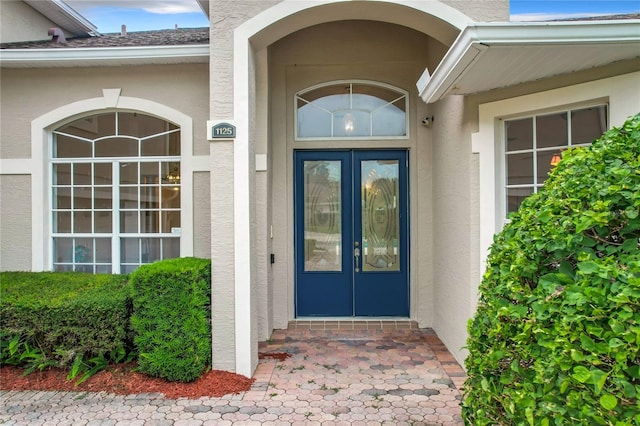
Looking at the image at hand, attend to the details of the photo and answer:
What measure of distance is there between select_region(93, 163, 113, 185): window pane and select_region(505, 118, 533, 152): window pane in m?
5.14

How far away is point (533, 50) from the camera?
3170 mm

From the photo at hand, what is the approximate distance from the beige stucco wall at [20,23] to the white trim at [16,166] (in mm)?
2166

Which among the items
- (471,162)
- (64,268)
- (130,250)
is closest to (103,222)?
(130,250)

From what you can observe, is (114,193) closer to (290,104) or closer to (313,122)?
(290,104)

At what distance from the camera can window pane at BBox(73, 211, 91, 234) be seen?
228 inches

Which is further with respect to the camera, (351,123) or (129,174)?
(351,123)

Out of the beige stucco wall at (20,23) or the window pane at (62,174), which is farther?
the beige stucco wall at (20,23)

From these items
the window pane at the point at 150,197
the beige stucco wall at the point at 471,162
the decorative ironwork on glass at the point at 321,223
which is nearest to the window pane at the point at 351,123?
the decorative ironwork on glass at the point at 321,223

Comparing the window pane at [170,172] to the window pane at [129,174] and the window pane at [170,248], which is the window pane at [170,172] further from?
the window pane at [170,248]

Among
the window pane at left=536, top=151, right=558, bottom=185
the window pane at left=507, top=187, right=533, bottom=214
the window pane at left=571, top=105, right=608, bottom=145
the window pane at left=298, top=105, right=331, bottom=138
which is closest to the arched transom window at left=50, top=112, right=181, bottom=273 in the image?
the window pane at left=298, top=105, right=331, bottom=138

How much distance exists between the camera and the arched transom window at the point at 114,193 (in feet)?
18.5

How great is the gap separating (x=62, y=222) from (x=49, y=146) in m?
1.08

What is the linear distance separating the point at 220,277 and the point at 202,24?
5.71 m

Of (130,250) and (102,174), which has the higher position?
(102,174)
